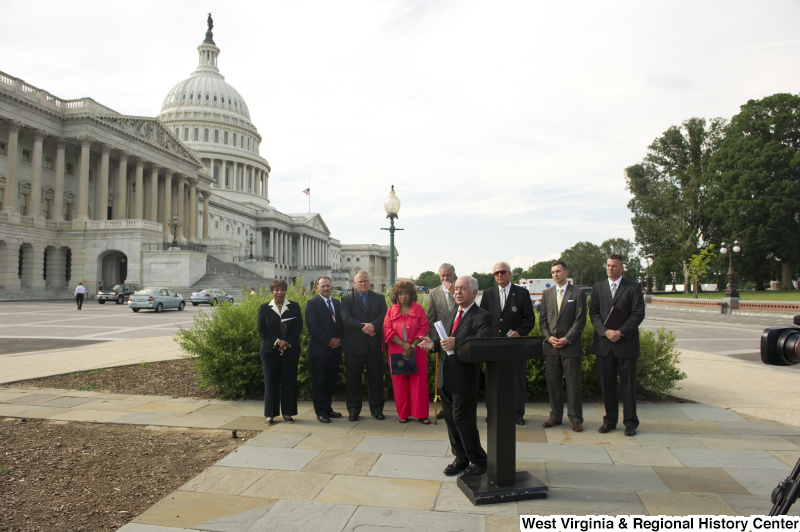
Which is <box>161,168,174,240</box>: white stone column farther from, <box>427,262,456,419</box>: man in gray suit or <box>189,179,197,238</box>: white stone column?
<box>427,262,456,419</box>: man in gray suit

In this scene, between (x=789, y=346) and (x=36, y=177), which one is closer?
(x=789, y=346)

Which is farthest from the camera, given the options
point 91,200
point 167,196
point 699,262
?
point 167,196

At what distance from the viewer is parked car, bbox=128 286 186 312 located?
31.4m

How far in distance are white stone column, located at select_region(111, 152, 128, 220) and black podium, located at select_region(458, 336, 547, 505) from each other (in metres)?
59.6

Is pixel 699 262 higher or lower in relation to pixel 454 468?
higher

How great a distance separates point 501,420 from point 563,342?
2.73 meters

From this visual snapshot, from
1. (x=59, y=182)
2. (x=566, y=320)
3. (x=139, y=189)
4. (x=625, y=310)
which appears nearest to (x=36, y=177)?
(x=59, y=182)

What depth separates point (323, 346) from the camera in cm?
778

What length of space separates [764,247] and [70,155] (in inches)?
2763

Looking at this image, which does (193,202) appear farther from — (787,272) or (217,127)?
(787,272)

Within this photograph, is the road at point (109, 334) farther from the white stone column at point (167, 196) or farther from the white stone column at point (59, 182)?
the white stone column at point (167, 196)

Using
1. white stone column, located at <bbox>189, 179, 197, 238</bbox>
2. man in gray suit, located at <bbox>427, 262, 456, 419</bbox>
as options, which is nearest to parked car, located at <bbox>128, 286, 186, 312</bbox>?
man in gray suit, located at <bbox>427, 262, 456, 419</bbox>

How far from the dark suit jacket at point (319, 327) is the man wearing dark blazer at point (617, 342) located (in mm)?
3675

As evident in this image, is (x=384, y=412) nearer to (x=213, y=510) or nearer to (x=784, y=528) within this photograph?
(x=213, y=510)
